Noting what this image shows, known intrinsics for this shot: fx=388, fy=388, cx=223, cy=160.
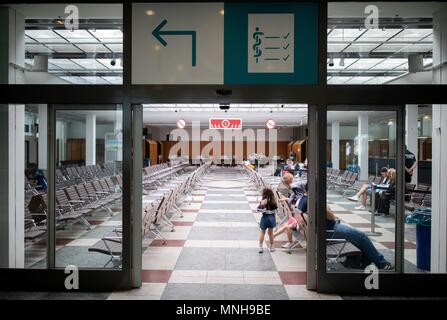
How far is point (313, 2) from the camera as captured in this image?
4.55 m

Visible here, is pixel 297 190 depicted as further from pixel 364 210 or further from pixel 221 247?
pixel 364 210

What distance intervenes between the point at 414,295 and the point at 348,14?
3525mm

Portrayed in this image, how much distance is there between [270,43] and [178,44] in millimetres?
1100

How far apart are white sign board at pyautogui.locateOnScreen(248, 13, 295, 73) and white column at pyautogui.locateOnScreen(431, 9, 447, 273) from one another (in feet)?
6.60

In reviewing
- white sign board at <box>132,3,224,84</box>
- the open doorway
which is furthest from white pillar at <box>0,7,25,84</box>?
the open doorway

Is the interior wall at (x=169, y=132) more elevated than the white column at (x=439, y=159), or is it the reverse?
the interior wall at (x=169, y=132)

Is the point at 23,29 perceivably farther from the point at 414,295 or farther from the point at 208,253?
the point at 414,295

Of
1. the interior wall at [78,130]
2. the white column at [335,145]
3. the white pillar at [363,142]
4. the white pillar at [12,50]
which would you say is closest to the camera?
the white pillar at [12,50]

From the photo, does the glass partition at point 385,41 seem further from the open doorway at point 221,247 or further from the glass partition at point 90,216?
the glass partition at point 90,216

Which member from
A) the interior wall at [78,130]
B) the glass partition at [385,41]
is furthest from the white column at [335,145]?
the interior wall at [78,130]

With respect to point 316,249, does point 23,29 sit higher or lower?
higher

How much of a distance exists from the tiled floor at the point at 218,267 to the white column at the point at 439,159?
1.74 metres

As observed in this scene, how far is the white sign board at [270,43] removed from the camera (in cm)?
461
